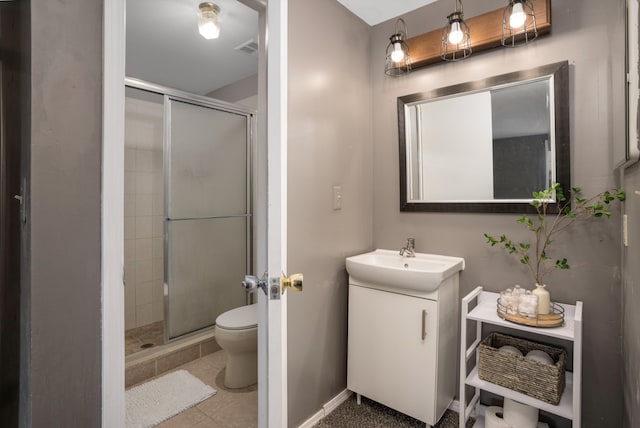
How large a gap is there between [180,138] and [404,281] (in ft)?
6.57

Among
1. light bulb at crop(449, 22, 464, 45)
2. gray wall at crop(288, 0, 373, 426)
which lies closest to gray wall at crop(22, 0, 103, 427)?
gray wall at crop(288, 0, 373, 426)

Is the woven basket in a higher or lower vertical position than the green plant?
lower

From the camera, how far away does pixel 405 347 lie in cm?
171

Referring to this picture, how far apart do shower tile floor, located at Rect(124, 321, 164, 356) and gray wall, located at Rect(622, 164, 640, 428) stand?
2.79m

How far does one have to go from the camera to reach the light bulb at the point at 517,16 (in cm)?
150

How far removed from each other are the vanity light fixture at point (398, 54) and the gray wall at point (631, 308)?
124cm

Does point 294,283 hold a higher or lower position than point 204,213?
lower

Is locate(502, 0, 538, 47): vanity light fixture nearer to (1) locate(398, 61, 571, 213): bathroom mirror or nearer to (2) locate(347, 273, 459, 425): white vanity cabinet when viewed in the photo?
(1) locate(398, 61, 571, 213): bathroom mirror

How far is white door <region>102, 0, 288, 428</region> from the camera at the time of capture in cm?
97

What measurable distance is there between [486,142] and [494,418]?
1.40m

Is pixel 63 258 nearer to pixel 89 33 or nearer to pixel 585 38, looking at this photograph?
pixel 89 33

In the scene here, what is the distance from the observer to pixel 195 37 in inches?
95.5

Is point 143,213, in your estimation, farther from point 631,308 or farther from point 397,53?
point 631,308

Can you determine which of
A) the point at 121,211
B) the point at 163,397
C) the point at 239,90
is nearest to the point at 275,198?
the point at 121,211
